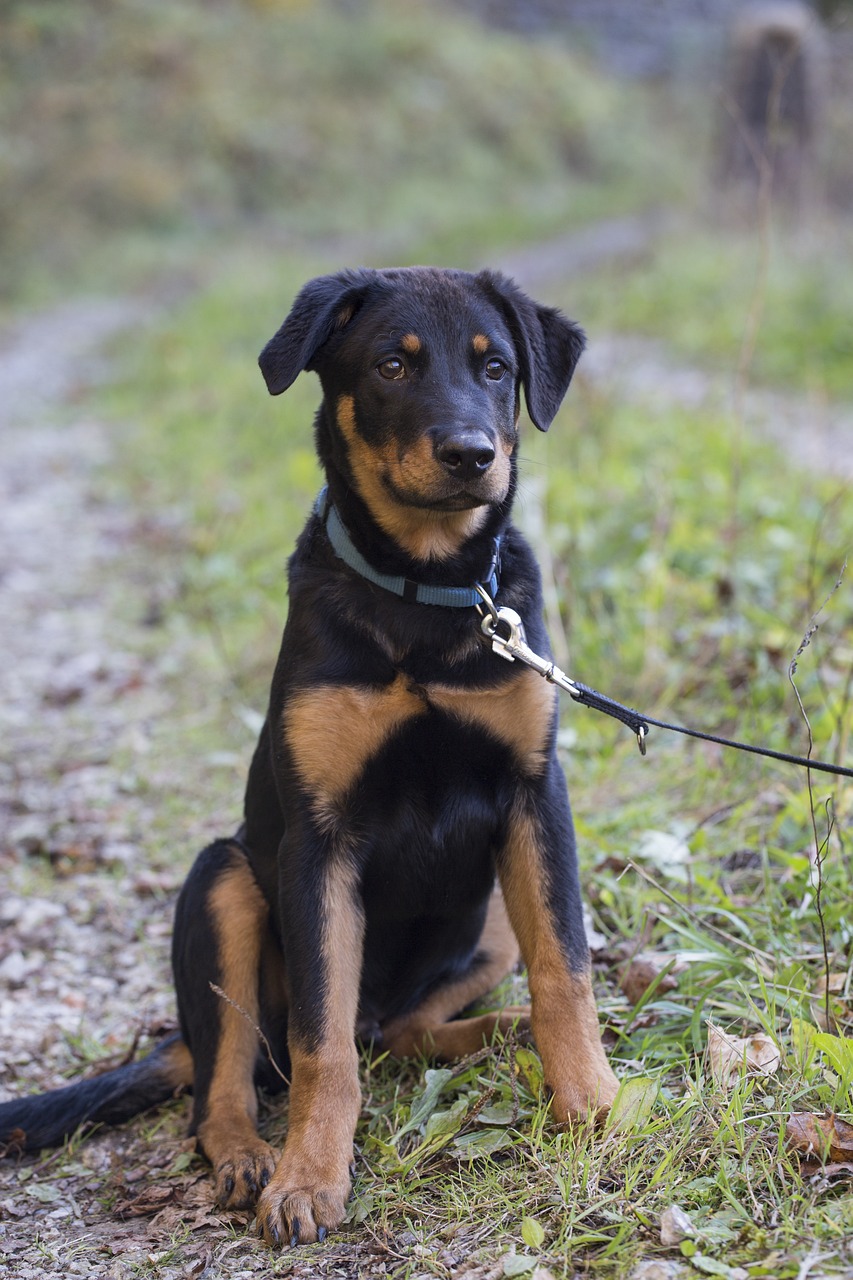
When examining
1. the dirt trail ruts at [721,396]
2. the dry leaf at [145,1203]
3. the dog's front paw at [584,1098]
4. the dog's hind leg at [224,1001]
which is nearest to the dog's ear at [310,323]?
the dog's hind leg at [224,1001]

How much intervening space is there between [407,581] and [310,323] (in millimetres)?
656

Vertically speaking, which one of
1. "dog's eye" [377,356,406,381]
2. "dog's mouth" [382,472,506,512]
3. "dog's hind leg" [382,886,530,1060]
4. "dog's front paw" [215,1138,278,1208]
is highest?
"dog's eye" [377,356,406,381]

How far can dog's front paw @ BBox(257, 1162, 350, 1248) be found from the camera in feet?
8.23

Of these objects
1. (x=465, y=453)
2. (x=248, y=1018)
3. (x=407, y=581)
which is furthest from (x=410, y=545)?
(x=248, y=1018)

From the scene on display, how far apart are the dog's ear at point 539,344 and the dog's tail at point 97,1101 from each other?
186 centimetres

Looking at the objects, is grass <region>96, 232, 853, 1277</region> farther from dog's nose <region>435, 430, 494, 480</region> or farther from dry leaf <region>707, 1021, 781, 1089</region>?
dog's nose <region>435, 430, 494, 480</region>

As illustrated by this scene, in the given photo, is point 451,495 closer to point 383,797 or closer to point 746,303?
point 383,797

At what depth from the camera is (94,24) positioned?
24422mm

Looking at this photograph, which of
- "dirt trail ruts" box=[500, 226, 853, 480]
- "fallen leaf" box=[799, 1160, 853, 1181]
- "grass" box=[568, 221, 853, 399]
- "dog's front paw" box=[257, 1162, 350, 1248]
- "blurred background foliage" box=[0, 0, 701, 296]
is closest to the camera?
"fallen leaf" box=[799, 1160, 853, 1181]

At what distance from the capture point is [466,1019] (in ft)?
10.5

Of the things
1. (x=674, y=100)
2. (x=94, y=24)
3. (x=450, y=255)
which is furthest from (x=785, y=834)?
(x=674, y=100)

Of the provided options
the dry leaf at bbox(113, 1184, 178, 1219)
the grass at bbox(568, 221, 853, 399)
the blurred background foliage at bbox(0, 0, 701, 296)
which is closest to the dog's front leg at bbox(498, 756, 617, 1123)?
the dry leaf at bbox(113, 1184, 178, 1219)

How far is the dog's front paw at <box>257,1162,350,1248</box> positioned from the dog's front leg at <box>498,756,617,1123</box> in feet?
1.64

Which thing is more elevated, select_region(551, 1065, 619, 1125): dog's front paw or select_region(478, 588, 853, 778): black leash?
select_region(478, 588, 853, 778): black leash
